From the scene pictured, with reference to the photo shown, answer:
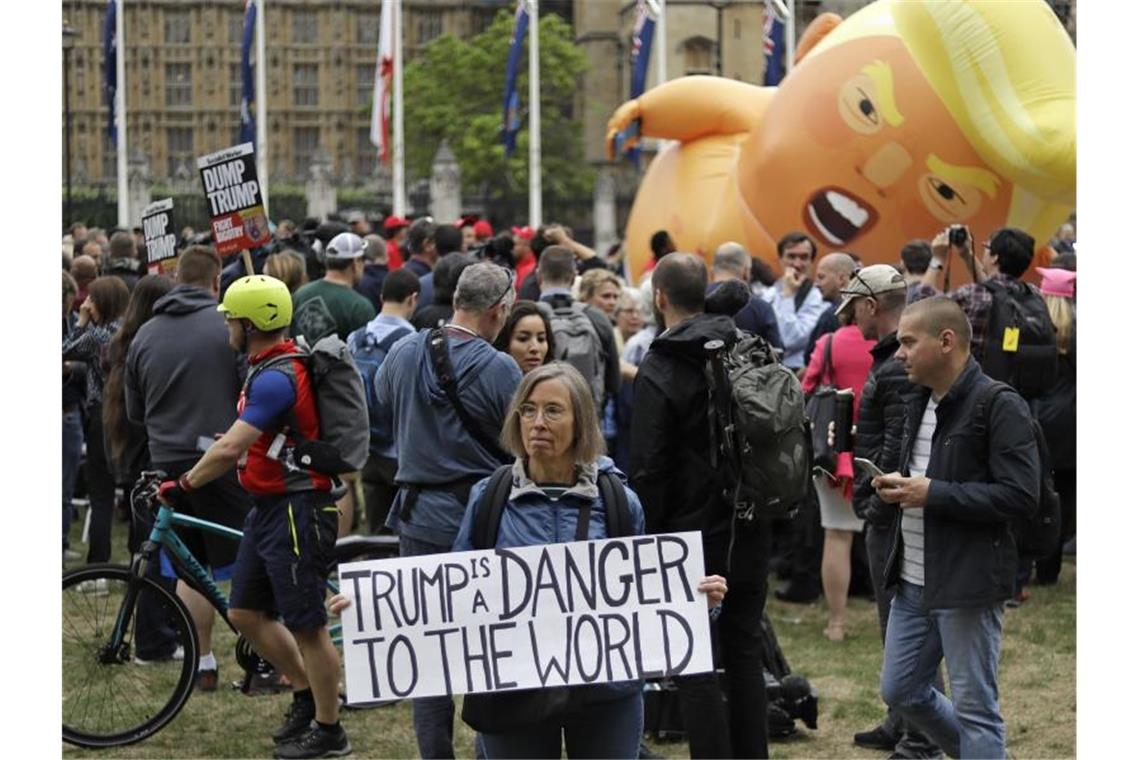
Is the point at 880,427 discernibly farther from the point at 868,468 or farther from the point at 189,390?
the point at 189,390

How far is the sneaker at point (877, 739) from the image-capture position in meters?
8.13

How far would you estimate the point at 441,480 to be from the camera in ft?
23.6

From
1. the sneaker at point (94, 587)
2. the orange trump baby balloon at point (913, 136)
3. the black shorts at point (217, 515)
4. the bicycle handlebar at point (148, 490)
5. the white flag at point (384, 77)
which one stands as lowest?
the sneaker at point (94, 587)

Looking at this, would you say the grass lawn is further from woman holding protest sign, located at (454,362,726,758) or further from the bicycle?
woman holding protest sign, located at (454,362,726,758)

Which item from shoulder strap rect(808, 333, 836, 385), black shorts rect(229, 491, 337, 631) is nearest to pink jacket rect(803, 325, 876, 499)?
shoulder strap rect(808, 333, 836, 385)

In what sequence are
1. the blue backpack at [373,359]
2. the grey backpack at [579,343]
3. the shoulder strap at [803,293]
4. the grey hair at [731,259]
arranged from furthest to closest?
1. the shoulder strap at [803,293]
2. the grey hair at [731,259]
3. the blue backpack at [373,359]
4. the grey backpack at [579,343]

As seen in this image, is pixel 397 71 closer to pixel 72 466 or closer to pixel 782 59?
pixel 782 59

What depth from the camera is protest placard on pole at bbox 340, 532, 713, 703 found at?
549 centimetres

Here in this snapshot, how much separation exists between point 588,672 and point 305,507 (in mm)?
2514

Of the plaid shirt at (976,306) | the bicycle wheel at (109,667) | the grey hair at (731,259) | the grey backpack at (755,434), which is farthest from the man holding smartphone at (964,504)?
the grey hair at (731,259)

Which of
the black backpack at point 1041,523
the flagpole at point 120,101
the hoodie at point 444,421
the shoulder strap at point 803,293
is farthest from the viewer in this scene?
the flagpole at point 120,101

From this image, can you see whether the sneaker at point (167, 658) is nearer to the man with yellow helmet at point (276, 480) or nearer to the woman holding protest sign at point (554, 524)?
the man with yellow helmet at point (276, 480)

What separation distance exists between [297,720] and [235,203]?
327 cm

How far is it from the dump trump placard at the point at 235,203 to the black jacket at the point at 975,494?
4939mm
